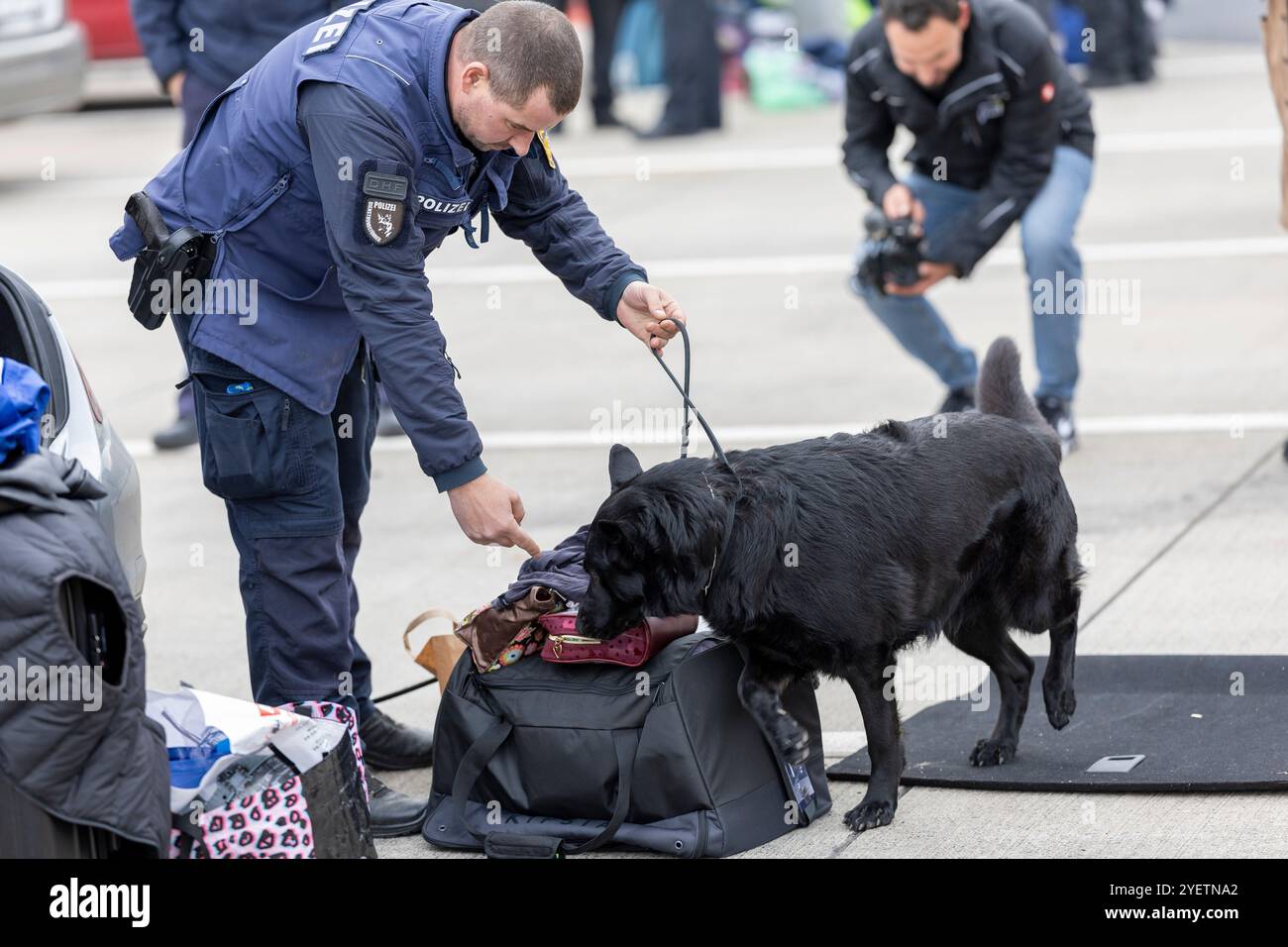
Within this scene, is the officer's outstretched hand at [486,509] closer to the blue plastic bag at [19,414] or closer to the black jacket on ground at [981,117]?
the blue plastic bag at [19,414]

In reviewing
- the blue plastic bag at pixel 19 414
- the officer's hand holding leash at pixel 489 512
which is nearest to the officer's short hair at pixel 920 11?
the officer's hand holding leash at pixel 489 512

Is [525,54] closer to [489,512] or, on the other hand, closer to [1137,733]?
[489,512]

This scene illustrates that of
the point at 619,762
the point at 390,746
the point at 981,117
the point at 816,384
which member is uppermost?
the point at 981,117

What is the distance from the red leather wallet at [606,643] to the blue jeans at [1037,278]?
298 cm

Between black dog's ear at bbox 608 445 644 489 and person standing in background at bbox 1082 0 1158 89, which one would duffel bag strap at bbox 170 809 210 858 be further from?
person standing in background at bbox 1082 0 1158 89

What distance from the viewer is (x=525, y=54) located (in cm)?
321

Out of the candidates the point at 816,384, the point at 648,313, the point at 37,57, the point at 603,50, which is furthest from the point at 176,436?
the point at 603,50

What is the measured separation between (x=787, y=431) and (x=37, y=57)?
7.63m

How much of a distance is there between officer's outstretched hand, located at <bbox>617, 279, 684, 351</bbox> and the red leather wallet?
64cm

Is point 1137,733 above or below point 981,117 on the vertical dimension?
below

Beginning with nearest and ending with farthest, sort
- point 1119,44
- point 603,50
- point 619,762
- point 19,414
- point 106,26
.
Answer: point 19,414 → point 619,762 → point 603,50 → point 1119,44 → point 106,26

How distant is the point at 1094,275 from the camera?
851cm

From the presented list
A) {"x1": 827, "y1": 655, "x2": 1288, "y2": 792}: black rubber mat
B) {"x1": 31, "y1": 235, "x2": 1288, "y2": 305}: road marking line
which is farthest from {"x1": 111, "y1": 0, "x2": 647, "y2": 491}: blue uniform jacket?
{"x1": 31, "y1": 235, "x2": 1288, "y2": 305}: road marking line

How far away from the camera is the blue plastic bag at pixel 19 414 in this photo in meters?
2.84
